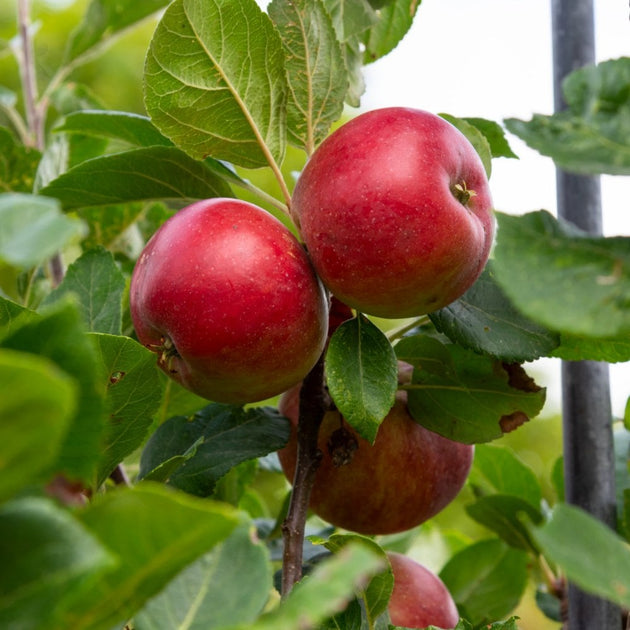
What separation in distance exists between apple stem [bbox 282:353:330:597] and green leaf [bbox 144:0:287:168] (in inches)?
7.8

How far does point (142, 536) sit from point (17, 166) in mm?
853

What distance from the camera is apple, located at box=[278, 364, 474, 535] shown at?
2.50 ft

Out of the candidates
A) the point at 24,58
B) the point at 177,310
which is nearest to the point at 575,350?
the point at 177,310

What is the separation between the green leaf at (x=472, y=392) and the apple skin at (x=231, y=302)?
0.42 feet

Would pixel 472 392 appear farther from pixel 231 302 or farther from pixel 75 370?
pixel 75 370

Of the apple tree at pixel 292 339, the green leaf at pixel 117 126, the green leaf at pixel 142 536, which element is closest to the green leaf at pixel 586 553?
the apple tree at pixel 292 339

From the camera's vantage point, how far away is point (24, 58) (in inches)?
54.1

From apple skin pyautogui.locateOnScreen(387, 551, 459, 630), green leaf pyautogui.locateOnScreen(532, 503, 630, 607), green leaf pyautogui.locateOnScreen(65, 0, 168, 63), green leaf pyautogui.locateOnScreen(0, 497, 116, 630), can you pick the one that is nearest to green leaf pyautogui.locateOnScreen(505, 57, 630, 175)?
green leaf pyautogui.locateOnScreen(532, 503, 630, 607)

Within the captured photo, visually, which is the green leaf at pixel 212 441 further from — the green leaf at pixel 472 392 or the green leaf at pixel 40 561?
the green leaf at pixel 40 561

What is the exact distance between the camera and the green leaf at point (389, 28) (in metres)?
0.86

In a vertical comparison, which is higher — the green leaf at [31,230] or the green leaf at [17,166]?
the green leaf at [31,230]

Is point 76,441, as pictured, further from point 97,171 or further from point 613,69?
point 97,171

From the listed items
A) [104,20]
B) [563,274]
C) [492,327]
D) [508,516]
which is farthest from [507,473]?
[104,20]

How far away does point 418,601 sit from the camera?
77cm
